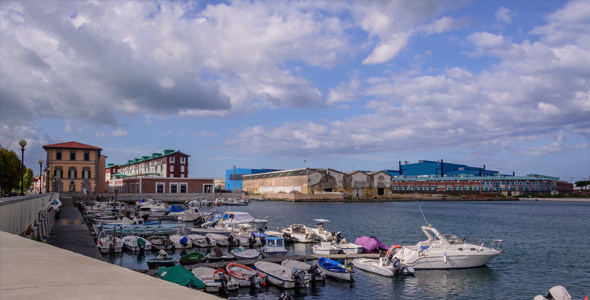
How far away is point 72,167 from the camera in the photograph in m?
101

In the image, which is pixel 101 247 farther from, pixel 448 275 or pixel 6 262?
pixel 6 262

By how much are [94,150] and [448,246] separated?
94541mm

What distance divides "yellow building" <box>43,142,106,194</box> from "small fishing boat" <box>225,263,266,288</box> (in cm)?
8894

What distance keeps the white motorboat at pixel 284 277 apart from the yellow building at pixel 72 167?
89.7 meters

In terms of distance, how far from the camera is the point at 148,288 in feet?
11.6

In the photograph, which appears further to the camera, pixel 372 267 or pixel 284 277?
pixel 372 267

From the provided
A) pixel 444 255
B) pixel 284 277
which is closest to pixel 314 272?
pixel 284 277

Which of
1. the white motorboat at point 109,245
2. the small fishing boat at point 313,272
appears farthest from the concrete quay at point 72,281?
the white motorboat at point 109,245

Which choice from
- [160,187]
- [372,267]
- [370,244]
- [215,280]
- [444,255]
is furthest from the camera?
[160,187]

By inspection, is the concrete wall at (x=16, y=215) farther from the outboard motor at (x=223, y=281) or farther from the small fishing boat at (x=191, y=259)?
the outboard motor at (x=223, y=281)

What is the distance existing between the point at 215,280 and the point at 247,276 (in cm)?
191

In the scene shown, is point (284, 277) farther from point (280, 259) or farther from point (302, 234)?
point (302, 234)

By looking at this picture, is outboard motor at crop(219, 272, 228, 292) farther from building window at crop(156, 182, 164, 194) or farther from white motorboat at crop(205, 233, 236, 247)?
building window at crop(156, 182, 164, 194)

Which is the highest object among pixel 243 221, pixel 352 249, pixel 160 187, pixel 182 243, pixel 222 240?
pixel 160 187
